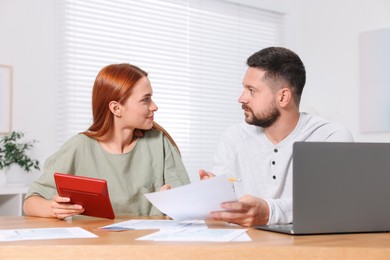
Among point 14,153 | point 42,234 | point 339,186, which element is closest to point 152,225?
A: point 42,234

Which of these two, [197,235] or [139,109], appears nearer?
[197,235]

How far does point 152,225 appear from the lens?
1715 millimetres

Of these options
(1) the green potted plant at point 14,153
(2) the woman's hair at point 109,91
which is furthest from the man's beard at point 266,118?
(1) the green potted plant at point 14,153

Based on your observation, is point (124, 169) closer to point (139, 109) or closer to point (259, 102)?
point (139, 109)

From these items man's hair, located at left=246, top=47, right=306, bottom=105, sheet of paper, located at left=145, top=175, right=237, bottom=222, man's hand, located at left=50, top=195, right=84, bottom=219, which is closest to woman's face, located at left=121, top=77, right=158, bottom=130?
man's hair, located at left=246, top=47, right=306, bottom=105

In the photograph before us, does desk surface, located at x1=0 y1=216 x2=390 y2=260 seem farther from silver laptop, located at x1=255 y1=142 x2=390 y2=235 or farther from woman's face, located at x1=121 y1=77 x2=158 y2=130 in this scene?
woman's face, located at x1=121 y1=77 x2=158 y2=130

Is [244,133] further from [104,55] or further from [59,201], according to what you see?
[104,55]

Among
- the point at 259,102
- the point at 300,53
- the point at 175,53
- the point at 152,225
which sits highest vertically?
the point at 300,53

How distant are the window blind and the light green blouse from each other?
1.78 metres

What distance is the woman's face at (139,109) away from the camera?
2.42m

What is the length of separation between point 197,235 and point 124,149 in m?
1.06

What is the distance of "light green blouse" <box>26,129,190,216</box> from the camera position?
7.52ft

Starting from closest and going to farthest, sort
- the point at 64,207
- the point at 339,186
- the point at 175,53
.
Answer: the point at 339,186 < the point at 64,207 < the point at 175,53

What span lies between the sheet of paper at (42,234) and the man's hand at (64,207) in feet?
0.80
